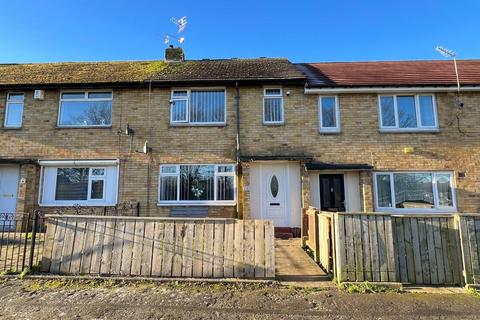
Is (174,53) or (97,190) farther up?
(174,53)

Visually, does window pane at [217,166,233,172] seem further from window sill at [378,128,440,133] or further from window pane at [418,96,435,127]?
window pane at [418,96,435,127]

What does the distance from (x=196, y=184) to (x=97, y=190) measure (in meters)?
3.34

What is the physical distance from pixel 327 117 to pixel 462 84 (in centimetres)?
450

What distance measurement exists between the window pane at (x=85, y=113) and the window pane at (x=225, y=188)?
4370mm

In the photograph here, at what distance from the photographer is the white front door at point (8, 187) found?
1085cm

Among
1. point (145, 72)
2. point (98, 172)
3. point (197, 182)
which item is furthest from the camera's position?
point (145, 72)

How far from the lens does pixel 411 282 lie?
5219mm

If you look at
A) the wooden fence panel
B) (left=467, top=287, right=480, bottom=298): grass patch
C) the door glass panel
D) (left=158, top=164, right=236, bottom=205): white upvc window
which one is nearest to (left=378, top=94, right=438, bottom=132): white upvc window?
the door glass panel

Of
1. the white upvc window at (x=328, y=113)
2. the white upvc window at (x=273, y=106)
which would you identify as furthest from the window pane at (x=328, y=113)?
the white upvc window at (x=273, y=106)

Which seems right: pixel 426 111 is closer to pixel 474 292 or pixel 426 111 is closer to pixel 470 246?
pixel 470 246

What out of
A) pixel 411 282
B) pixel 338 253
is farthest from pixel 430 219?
pixel 338 253

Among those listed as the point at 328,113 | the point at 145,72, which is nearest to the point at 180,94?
the point at 145,72

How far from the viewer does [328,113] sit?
11.2 m

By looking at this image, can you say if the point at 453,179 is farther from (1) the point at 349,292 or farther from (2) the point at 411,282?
(1) the point at 349,292
